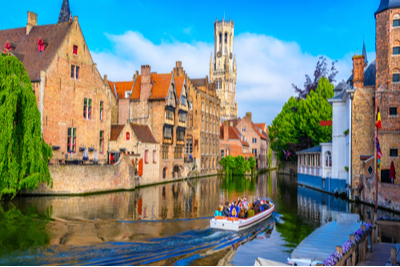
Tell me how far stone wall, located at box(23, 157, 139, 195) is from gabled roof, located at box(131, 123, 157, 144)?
6762mm

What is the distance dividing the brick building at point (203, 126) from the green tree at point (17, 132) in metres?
35.8

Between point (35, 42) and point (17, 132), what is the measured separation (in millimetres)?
16904

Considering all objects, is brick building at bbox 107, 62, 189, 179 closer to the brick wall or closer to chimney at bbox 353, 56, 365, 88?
the brick wall

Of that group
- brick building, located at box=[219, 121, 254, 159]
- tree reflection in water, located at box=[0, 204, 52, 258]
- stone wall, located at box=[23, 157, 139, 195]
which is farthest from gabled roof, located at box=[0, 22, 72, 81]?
brick building, located at box=[219, 121, 254, 159]

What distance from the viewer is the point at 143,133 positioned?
1933 inches

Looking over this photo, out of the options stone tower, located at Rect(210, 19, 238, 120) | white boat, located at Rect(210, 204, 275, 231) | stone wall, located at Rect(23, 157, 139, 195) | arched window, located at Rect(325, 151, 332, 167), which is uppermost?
stone tower, located at Rect(210, 19, 238, 120)

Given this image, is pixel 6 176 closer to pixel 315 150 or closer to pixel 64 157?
pixel 64 157

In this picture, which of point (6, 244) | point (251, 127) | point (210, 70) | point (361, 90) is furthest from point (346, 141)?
point (210, 70)

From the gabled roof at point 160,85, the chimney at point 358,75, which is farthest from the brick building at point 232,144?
the chimney at point 358,75

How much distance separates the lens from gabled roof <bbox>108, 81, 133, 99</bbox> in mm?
56062

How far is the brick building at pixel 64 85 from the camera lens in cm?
3888

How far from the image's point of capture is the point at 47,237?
18906 mm

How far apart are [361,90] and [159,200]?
71.4 ft

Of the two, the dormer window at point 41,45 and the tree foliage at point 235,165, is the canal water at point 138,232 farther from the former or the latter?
the tree foliage at point 235,165
